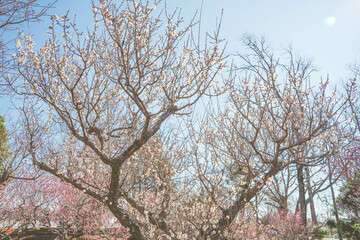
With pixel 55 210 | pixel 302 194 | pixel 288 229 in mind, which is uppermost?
pixel 302 194

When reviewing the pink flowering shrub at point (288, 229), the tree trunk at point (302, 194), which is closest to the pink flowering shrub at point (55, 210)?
the pink flowering shrub at point (288, 229)

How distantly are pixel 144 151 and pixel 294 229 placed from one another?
19.4 feet

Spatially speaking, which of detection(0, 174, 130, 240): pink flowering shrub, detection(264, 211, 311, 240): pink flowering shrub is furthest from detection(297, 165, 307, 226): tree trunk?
detection(0, 174, 130, 240): pink flowering shrub

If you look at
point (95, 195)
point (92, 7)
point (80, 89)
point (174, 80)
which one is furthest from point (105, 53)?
point (95, 195)

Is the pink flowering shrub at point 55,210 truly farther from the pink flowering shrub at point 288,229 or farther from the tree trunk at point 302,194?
the tree trunk at point 302,194

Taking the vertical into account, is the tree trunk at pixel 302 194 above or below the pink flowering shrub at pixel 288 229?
above

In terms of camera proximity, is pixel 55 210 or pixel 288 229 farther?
pixel 55 210

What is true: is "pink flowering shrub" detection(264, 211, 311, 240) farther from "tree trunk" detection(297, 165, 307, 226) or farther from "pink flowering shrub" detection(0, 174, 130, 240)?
"pink flowering shrub" detection(0, 174, 130, 240)

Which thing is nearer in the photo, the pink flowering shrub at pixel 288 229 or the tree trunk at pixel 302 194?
the pink flowering shrub at pixel 288 229

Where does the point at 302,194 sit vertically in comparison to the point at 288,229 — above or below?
above

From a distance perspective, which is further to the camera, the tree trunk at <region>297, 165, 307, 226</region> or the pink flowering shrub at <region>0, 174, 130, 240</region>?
the tree trunk at <region>297, 165, 307, 226</region>

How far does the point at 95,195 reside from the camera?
16.0ft

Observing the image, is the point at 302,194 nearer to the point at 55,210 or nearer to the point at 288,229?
the point at 288,229

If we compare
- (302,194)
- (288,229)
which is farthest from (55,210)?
(302,194)
